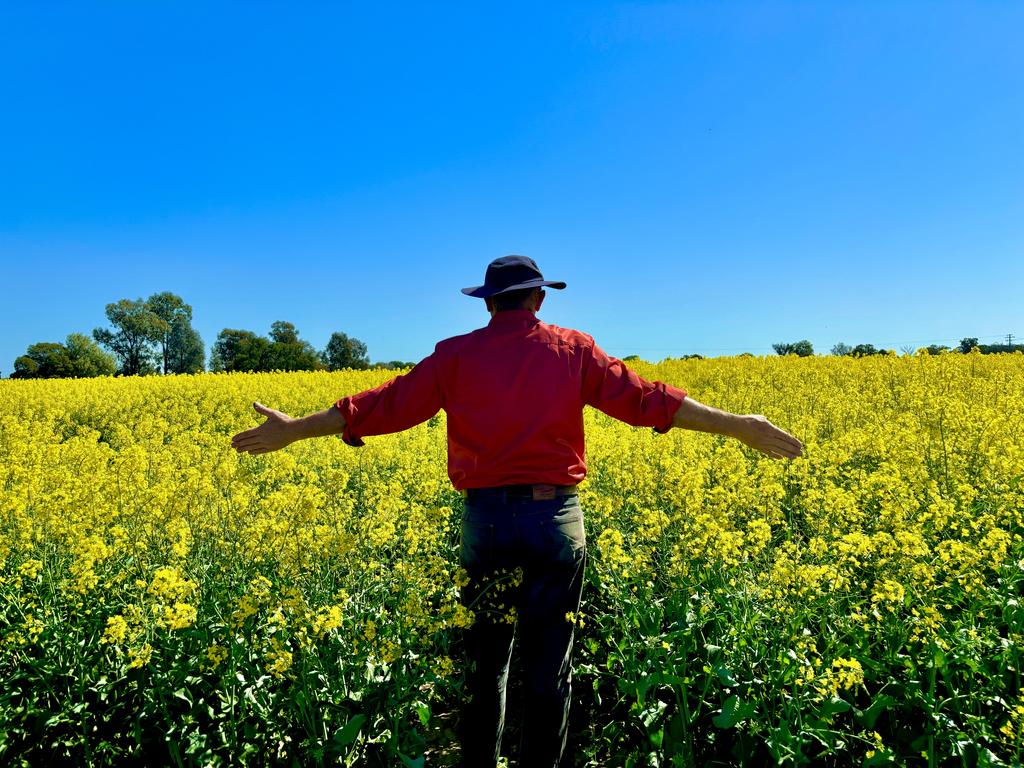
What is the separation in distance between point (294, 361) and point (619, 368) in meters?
71.2

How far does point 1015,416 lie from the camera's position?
8.28 metres

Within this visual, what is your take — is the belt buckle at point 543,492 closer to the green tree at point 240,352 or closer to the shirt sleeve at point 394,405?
the shirt sleeve at point 394,405

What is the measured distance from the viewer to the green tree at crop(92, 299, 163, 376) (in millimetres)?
75938

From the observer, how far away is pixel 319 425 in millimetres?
2922

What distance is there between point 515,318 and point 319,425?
1009 millimetres

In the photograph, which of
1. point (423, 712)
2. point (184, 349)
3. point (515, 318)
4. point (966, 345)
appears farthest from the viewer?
point (184, 349)

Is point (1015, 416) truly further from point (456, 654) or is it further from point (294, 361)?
point (294, 361)

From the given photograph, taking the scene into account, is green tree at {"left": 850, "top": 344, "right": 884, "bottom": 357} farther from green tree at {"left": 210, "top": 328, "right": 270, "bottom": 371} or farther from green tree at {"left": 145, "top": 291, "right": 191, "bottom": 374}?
green tree at {"left": 145, "top": 291, "right": 191, "bottom": 374}

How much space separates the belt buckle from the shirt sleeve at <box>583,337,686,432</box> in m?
0.40

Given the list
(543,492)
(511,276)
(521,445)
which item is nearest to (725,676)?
(543,492)

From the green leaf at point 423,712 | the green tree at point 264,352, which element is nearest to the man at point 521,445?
the green leaf at point 423,712

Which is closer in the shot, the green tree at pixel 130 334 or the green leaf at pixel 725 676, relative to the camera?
the green leaf at pixel 725 676

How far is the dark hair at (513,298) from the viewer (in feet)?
9.05

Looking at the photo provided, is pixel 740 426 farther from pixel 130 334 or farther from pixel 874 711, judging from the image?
pixel 130 334
